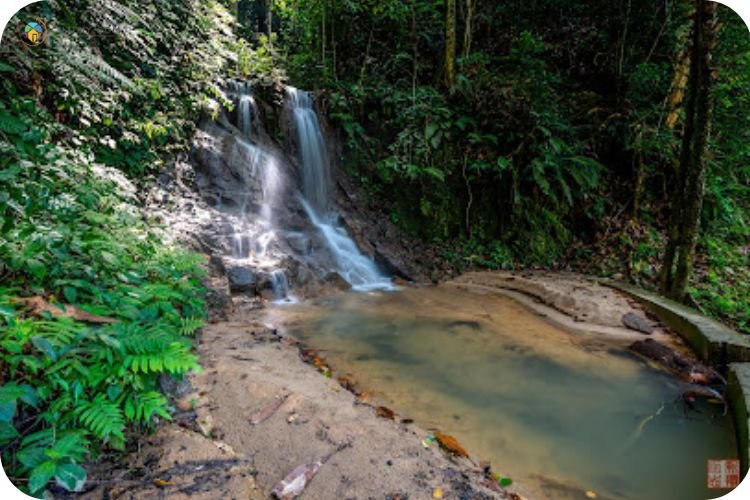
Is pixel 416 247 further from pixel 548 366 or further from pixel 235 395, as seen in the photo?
pixel 235 395

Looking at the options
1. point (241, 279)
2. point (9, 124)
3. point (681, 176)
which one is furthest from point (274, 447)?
point (681, 176)

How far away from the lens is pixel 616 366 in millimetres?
4180

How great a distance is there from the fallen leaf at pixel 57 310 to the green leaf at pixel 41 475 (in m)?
0.67

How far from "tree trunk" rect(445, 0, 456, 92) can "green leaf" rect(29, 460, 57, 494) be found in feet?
37.2

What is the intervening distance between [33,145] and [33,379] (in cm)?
206

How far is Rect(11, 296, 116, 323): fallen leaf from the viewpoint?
1836mm

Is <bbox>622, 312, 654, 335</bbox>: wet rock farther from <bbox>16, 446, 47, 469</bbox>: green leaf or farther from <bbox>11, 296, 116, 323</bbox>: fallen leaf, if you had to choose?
<bbox>16, 446, 47, 469</bbox>: green leaf

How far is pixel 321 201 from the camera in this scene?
9.16 m

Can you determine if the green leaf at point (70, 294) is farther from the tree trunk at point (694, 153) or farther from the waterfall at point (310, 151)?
the tree trunk at point (694, 153)

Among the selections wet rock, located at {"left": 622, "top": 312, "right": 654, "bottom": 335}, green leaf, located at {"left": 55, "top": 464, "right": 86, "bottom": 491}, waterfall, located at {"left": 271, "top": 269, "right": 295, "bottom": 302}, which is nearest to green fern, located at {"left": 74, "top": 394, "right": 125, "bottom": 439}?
green leaf, located at {"left": 55, "top": 464, "right": 86, "bottom": 491}

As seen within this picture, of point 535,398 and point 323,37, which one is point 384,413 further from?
point 323,37

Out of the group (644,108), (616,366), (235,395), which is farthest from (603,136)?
(235,395)

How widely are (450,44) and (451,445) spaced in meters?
A: 10.8

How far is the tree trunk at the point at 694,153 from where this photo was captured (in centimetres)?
554
